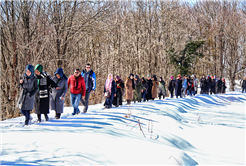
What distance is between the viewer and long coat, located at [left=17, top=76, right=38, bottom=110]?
6566 millimetres

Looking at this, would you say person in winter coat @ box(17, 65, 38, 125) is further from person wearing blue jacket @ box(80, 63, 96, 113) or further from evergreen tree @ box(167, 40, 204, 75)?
evergreen tree @ box(167, 40, 204, 75)

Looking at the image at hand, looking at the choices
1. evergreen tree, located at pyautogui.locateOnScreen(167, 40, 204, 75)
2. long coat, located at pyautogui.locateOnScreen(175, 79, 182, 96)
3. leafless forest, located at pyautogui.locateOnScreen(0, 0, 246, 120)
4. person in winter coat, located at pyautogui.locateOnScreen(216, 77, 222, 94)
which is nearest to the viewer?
leafless forest, located at pyautogui.locateOnScreen(0, 0, 246, 120)

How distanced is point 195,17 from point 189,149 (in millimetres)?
36616

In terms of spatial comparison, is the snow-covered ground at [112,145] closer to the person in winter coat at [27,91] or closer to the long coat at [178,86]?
the person in winter coat at [27,91]

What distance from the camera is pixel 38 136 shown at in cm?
521

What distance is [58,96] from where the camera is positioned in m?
7.69

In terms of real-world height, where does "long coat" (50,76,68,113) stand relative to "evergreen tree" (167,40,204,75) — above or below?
below

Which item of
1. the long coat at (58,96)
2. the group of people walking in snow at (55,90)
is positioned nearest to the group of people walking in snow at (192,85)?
the group of people walking in snow at (55,90)

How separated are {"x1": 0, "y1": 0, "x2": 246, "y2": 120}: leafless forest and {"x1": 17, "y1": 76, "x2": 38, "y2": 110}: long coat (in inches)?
143

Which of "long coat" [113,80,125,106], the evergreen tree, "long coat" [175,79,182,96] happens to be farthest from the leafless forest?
"long coat" [175,79,182,96]

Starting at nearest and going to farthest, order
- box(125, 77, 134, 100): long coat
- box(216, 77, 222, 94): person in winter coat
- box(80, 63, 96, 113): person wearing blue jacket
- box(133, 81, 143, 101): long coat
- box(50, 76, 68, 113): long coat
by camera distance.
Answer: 1. box(50, 76, 68, 113): long coat
2. box(80, 63, 96, 113): person wearing blue jacket
3. box(125, 77, 134, 100): long coat
4. box(133, 81, 143, 101): long coat
5. box(216, 77, 222, 94): person in winter coat

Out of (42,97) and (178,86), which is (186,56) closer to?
(178,86)

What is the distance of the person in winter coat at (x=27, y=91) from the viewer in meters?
6.57

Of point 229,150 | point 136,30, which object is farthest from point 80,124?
point 136,30
